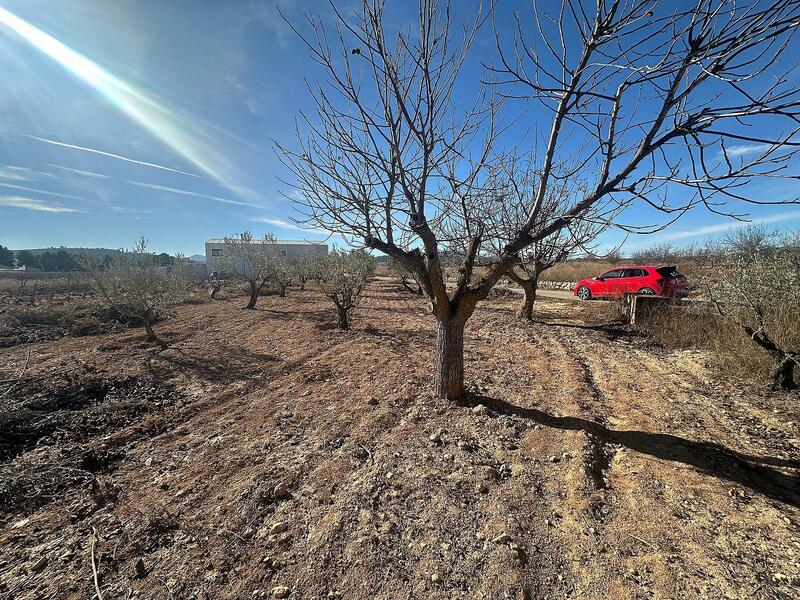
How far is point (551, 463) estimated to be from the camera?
272 centimetres

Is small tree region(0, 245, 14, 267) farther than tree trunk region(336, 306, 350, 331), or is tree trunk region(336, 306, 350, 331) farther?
small tree region(0, 245, 14, 267)

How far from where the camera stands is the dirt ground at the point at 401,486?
1785 millimetres

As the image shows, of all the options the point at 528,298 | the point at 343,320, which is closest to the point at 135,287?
the point at 343,320

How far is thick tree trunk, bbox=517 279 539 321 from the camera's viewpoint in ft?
29.6

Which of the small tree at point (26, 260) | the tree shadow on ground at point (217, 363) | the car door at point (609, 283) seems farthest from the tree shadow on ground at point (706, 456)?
the small tree at point (26, 260)

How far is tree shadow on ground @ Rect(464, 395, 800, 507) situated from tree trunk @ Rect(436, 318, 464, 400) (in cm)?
58

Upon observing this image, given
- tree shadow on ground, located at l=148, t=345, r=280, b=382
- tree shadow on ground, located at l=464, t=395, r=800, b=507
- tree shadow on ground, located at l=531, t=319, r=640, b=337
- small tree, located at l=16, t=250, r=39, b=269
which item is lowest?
tree shadow on ground, located at l=464, t=395, r=800, b=507

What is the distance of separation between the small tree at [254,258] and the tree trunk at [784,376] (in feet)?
45.3

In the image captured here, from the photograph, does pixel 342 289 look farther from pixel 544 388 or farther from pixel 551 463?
pixel 551 463

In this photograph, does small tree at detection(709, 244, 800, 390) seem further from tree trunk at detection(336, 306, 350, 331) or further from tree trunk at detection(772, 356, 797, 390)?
tree trunk at detection(336, 306, 350, 331)

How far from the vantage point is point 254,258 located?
45.5 ft

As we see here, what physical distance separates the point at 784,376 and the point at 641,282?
753cm

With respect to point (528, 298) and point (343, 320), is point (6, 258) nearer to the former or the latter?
point (343, 320)

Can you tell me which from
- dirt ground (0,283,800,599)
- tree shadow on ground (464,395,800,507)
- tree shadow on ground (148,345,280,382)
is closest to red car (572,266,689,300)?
dirt ground (0,283,800,599)
